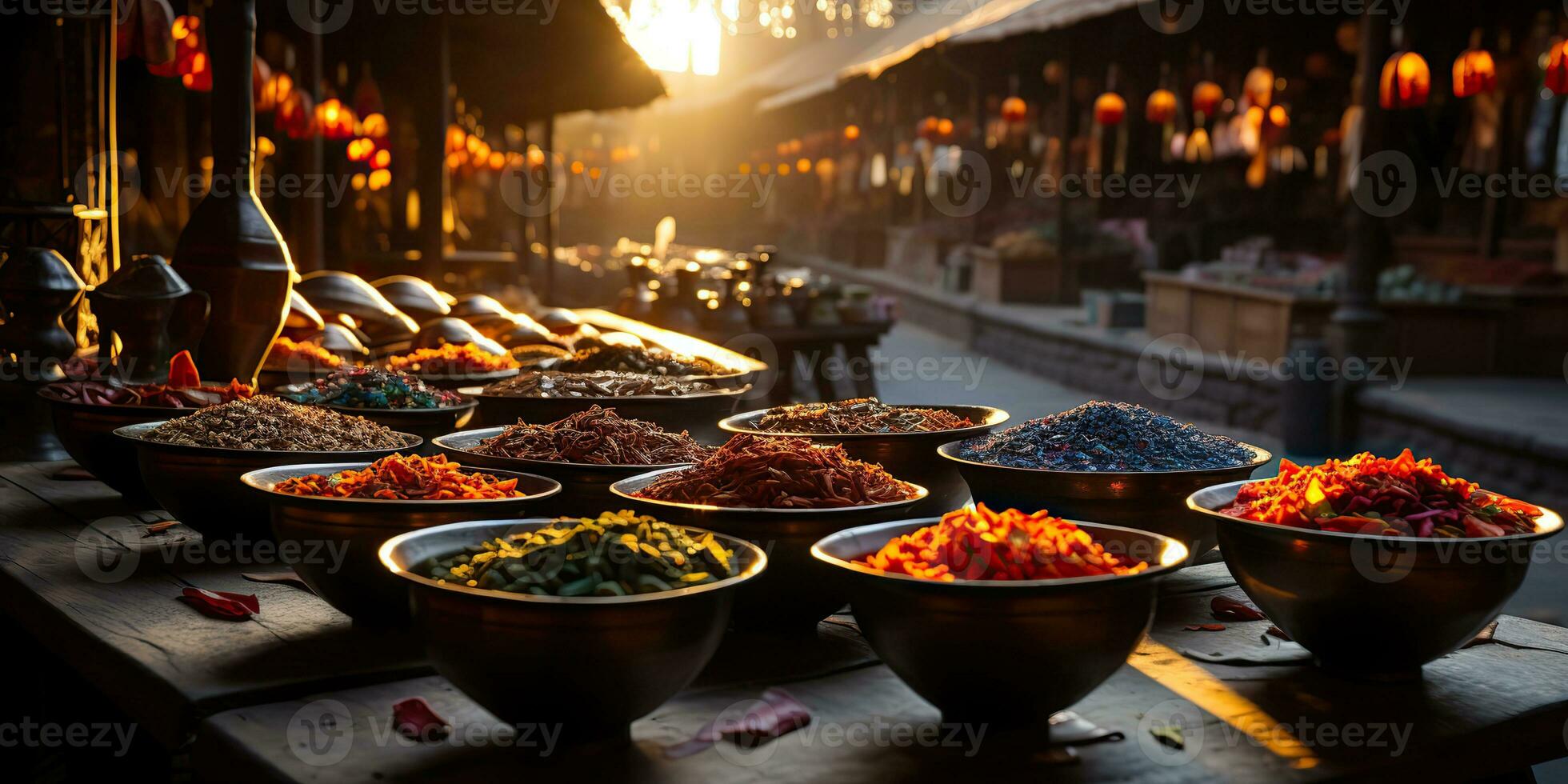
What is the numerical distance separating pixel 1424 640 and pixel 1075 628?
61 cm

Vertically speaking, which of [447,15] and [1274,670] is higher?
[447,15]

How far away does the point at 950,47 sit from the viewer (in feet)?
46.0

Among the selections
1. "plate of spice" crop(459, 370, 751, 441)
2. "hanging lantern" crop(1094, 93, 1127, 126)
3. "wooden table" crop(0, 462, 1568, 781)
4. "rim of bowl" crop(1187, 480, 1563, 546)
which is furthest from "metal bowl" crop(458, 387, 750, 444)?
"hanging lantern" crop(1094, 93, 1127, 126)

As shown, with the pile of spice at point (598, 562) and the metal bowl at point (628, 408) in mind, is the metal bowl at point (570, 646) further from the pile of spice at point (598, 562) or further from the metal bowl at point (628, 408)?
the metal bowl at point (628, 408)

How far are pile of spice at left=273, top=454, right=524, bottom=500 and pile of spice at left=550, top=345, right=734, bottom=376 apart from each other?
1.69 meters

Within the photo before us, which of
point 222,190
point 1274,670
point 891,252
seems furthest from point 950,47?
point 1274,670

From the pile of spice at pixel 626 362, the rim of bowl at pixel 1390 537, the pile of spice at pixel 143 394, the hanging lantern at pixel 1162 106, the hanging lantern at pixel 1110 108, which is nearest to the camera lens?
the rim of bowl at pixel 1390 537

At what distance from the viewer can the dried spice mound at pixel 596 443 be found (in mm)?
2270

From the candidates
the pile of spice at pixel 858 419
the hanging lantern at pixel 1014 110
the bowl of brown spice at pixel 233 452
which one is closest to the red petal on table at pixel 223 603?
the bowl of brown spice at pixel 233 452

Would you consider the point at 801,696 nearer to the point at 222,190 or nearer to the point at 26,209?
the point at 222,190

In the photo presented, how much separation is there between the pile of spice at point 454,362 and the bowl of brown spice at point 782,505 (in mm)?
1649

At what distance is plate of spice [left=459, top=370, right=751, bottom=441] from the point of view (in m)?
2.93

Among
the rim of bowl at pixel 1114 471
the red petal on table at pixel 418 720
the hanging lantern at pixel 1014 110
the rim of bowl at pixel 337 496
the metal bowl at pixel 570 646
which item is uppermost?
the hanging lantern at pixel 1014 110

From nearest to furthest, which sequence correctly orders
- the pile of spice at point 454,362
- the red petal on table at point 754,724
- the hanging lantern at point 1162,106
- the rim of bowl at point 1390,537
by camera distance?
the red petal on table at point 754,724 → the rim of bowl at point 1390,537 → the pile of spice at point 454,362 → the hanging lantern at point 1162,106
